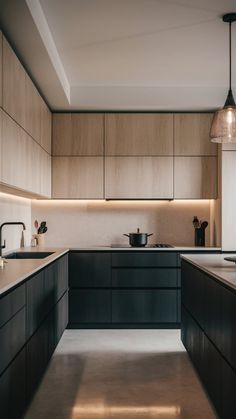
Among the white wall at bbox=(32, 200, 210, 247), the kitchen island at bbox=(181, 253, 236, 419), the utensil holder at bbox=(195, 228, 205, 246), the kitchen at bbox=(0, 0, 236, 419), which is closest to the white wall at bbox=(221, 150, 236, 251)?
the kitchen at bbox=(0, 0, 236, 419)

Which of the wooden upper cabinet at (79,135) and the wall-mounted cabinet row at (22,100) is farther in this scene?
the wooden upper cabinet at (79,135)

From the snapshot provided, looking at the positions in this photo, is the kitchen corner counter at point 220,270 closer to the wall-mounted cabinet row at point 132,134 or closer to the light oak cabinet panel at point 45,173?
the light oak cabinet panel at point 45,173

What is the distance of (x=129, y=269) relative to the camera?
5223 millimetres

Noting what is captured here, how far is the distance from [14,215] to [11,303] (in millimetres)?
2620

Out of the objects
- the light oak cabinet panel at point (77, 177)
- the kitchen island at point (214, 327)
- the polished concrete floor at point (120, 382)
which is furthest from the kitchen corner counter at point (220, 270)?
the light oak cabinet panel at point (77, 177)

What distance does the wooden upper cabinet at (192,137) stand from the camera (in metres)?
5.56

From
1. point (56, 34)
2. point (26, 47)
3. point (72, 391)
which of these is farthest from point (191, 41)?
point (72, 391)

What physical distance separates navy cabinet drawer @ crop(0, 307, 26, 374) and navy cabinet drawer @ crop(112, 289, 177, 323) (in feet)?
8.41

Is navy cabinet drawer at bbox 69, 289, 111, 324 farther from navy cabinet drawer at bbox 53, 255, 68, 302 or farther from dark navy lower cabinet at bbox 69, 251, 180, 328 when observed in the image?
navy cabinet drawer at bbox 53, 255, 68, 302

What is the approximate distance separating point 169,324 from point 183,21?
10.3 ft

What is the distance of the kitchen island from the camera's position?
2.41 metres

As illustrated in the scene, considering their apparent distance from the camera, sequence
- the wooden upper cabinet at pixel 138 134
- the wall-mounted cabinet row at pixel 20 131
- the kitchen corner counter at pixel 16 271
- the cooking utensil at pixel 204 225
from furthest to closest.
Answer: the cooking utensil at pixel 204 225, the wooden upper cabinet at pixel 138 134, the wall-mounted cabinet row at pixel 20 131, the kitchen corner counter at pixel 16 271

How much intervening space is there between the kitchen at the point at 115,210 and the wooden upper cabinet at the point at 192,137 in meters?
0.01

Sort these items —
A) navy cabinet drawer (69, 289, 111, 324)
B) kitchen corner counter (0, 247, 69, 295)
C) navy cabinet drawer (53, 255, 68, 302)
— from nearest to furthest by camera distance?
kitchen corner counter (0, 247, 69, 295) < navy cabinet drawer (53, 255, 68, 302) < navy cabinet drawer (69, 289, 111, 324)
